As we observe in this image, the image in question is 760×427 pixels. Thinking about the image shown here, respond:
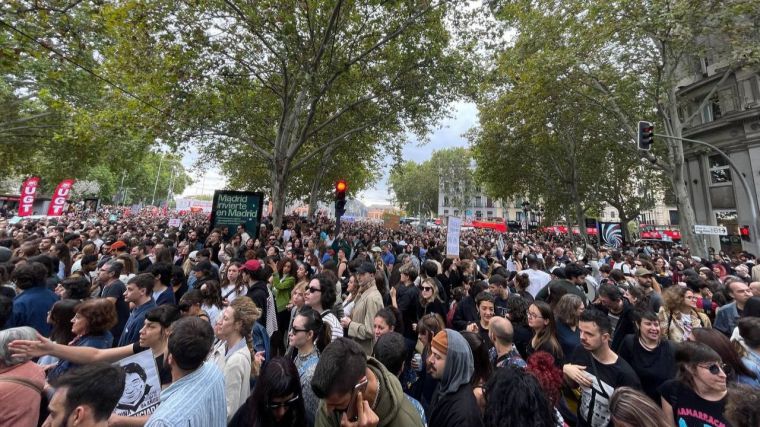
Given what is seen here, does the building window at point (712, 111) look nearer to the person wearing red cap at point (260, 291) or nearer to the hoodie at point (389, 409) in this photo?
the person wearing red cap at point (260, 291)

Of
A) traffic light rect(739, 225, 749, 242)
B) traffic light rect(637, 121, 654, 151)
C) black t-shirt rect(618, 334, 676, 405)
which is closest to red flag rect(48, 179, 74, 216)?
black t-shirt rect(618, 334, 676, 405)

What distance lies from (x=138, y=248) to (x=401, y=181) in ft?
196

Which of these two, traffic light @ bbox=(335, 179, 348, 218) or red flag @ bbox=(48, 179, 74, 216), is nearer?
traffic light @ bbox=(335, 179, 348, 218)

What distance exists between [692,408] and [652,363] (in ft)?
2.73

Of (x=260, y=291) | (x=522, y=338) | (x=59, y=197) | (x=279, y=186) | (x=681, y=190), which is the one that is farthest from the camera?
(x=681, y=190)

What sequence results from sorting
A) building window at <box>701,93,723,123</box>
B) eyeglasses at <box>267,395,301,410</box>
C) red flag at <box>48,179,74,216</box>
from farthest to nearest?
building window at <box>701,93,723,123</box> → red flag at <box>48,179,74,216</box> → eyeglasses at <box>267,395,301,410</box>

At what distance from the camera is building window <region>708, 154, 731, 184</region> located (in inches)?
750

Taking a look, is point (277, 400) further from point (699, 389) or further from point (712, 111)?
point (712, 111)

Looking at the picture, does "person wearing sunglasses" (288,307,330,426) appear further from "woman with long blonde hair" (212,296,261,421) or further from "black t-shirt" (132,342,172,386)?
"black t-shirt" (132,342,172,386)

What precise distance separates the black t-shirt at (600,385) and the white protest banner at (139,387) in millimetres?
3147

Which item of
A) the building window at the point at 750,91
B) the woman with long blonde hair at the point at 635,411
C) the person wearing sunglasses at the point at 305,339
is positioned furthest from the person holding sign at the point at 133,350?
the building window at the point at 750,91

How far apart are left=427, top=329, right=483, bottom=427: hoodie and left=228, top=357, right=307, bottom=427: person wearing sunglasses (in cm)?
87

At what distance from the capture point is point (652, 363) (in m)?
2.74

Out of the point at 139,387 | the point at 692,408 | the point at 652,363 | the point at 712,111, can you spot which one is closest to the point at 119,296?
the point at 139,387
